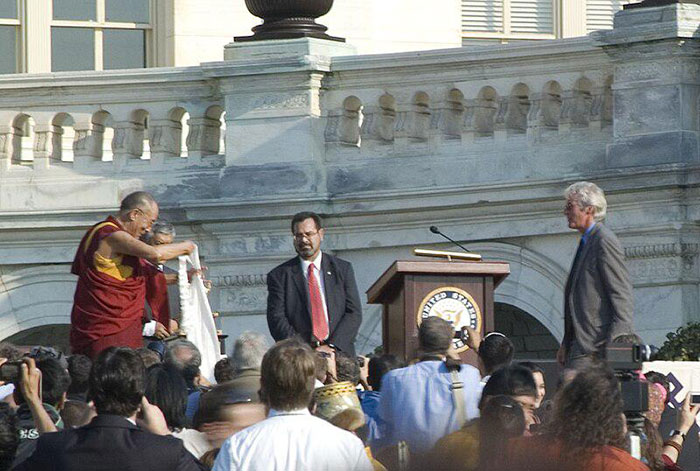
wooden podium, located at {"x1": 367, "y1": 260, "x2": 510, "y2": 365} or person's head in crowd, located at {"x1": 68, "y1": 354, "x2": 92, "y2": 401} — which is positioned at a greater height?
wooden podium, located at {"x1": 367, "y1": 260, "x2": 510, "y2": 365}

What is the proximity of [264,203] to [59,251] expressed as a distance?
1.93 meters

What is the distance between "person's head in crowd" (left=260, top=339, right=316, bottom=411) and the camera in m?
8.16

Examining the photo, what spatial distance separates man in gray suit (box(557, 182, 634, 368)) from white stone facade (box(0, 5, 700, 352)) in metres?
2.86

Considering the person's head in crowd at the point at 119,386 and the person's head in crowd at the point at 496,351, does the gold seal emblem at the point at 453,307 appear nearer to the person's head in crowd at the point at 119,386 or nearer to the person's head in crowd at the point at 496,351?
the person's head in crowd at the point at 496,351

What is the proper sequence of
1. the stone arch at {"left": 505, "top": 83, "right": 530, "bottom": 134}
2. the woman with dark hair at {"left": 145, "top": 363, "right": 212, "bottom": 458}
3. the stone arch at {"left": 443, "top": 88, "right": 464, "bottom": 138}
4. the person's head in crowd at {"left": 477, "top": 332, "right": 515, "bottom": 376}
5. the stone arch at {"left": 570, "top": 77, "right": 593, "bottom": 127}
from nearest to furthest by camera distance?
1. the woman with dark hair at {"left": 145, "top": 363, "right": 212, "bottom": 458}
2. the person's head in crowd at {"left": 477, "top": 332, "right": 515, "bottom": 376}
3. the stone arch at {"left": 570, "top": 77, "right": 593, "bottom": 127}
4. the stone arch at {"left": 505, "top": 83, "right": 530, "bottom": 134}
5. the stone arch at {"left": 443, "top": 88, "right": 464, "bottom": 138}

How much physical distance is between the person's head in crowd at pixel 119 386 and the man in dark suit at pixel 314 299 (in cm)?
555

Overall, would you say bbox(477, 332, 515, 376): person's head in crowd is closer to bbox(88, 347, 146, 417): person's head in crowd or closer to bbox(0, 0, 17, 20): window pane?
bbox(88, 347, 146, 417): person's head in crowd

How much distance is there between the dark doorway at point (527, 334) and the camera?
17.8 meters

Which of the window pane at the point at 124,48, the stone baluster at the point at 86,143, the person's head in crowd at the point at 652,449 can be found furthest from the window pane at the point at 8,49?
the person's head in crowd at the point at 652,449

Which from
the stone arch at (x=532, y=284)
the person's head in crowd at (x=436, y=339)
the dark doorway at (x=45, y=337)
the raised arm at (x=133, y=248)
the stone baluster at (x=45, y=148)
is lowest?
the dark doorway at (x=45, y=337)

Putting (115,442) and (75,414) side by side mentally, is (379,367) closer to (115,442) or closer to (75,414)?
(75,414)

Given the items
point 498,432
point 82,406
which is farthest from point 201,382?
point 498,432

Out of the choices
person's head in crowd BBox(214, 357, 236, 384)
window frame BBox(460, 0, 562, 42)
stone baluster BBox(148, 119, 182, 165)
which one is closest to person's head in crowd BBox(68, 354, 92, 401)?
person's head in crowd BBox(214, 357, 236, 384)

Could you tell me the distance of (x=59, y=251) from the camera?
17.8 meters
